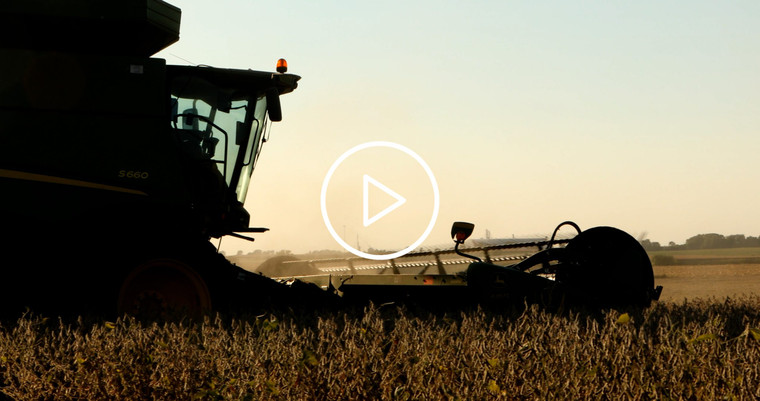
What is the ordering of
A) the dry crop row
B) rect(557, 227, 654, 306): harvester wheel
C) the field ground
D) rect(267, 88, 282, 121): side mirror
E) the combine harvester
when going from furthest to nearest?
the field ground
rect(267, 88, 282, 121): side mirror
rect(557, 227, 654, 306): harvester wheel
the combine harvester
the dry crop row

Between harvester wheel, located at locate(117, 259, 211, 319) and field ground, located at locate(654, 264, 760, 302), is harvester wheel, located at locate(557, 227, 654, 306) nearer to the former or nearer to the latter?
harvester wheel, located at locate(117, 259, 211, 319)

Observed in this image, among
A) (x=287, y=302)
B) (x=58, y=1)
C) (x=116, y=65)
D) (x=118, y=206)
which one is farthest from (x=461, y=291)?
(x=58, y=1)

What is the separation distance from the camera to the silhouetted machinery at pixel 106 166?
25.4 ft

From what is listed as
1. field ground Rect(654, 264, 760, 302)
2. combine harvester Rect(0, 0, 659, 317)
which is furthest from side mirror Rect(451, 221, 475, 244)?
field ground Rect(654, 264, 760, 302)

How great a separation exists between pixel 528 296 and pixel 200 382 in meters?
3.71

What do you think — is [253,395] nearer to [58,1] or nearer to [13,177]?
[13,177]

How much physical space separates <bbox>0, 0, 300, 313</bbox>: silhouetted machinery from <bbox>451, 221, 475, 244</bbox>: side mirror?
79.7 inches

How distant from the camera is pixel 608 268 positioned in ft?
26.8

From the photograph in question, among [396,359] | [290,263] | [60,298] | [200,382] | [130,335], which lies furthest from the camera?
[290,263]

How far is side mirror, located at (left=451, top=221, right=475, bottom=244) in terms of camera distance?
8.27 metres

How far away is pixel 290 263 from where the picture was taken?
15422 mm

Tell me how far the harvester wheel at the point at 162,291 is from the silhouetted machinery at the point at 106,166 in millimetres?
11

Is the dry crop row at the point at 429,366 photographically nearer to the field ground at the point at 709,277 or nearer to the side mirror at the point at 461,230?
the side mirror at the point at 461,230

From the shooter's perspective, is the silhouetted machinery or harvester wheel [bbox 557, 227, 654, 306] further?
harvester wheel [bbox 557, 227, 654, 306]
